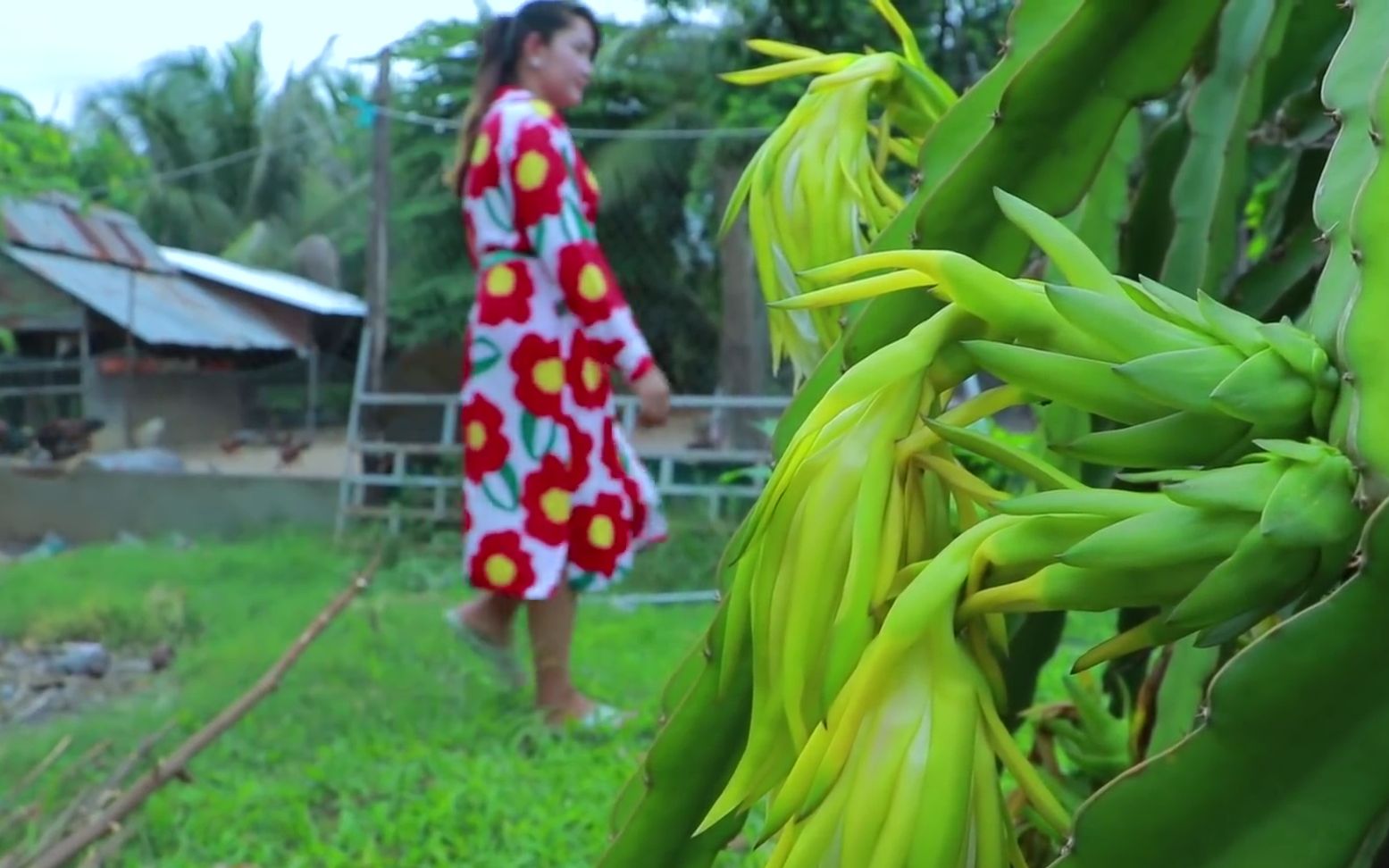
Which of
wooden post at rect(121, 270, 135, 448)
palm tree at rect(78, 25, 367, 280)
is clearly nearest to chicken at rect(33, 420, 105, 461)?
wooden post at rect(121, 270, 135, 448)

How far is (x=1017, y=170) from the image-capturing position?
50 cm

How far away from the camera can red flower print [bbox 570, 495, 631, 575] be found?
67.6 inches

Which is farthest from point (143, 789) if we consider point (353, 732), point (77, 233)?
point (77, 233)

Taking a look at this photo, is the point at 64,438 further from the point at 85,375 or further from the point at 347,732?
the point at 347,732

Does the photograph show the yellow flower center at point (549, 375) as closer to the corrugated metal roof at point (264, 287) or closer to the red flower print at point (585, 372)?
the red flower print at point (585, 372)

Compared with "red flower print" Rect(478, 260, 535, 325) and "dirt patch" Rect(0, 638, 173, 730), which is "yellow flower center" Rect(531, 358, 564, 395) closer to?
"red flower print" Rect(478, 260, 535, 325)

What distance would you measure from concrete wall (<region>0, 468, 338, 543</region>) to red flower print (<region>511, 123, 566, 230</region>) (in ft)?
8.73

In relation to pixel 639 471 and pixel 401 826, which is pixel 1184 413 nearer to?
pixel 401 826

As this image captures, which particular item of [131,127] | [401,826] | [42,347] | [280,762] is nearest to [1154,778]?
[401,826]

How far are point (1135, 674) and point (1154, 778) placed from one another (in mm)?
639

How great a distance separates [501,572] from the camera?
1.68m

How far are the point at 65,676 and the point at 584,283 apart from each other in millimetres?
1252

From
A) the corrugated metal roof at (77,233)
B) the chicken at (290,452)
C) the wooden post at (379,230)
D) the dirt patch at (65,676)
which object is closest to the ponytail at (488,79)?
the dirt patch at (65,676)

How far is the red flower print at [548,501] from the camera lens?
1684 millimetres
